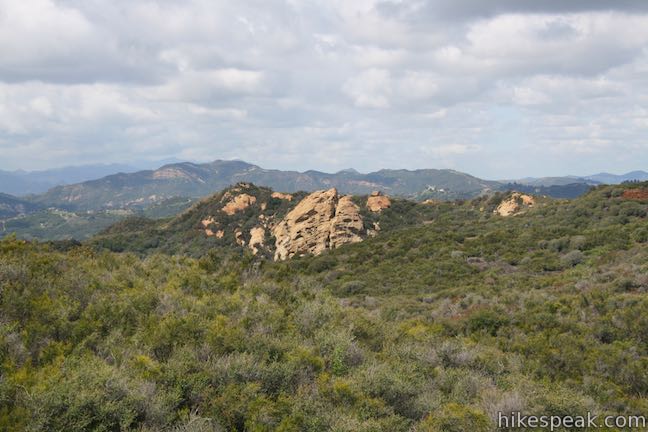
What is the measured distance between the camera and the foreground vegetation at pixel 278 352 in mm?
6469

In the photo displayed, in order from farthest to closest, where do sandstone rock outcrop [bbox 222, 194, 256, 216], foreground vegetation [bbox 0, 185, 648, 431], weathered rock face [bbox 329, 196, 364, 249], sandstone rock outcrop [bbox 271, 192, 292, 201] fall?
sandstone rock outcrop [bbox 222, 194, 256, 216] < sandstone rock outcrop [bbox 271, 192, 292, 201] < weathered rock face [bbox 329, 196, 364, 249] < foreground vegetation [bbox 0, 185, 648, 431]

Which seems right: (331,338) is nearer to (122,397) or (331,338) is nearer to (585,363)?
(122,397)

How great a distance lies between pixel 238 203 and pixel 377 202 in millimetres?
25963

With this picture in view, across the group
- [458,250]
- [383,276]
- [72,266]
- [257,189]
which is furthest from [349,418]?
[257,189]

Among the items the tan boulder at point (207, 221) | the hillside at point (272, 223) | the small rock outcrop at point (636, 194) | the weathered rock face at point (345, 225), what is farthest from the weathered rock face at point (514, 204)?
the tan boulder at point (207, 221)

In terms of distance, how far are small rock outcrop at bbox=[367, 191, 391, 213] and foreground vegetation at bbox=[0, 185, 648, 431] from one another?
145ft

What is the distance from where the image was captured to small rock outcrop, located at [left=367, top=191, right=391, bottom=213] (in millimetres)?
67188

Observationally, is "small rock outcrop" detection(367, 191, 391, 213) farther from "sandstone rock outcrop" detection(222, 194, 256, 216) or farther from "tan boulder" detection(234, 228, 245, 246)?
"sandstone rock outcrop" detection(222, 194, 256, 216)

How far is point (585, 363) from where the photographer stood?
11969mm

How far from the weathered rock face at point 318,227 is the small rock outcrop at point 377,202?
6954 millimetres

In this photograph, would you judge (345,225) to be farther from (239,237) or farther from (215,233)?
(215,233)

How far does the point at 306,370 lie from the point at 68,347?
15.6ft

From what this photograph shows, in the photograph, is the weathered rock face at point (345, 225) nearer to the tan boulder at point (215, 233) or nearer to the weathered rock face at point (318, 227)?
the weathered rock face at point (318, 227)

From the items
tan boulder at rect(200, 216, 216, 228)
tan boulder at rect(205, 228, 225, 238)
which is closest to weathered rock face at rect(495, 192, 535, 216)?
tan boulder at rect(205, 228, 225, 238)
